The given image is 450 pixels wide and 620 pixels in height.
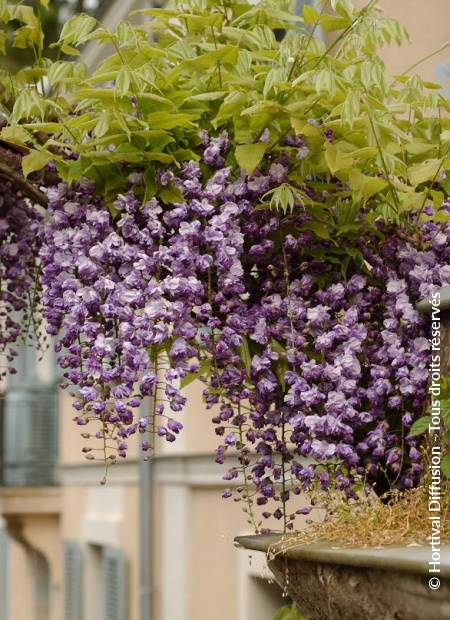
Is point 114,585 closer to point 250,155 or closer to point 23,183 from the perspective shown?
point 23,183

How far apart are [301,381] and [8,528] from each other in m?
10.9

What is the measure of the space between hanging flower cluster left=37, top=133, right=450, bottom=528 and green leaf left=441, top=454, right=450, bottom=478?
23cm

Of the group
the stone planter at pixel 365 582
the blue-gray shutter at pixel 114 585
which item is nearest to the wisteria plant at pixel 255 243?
the stone planter at pixel 365 582

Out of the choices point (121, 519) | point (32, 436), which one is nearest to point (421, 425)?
point (121, 519)

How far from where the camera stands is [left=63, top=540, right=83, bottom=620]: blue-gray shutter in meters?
12.1

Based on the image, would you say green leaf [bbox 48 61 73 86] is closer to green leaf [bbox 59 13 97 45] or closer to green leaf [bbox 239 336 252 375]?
green leaf [bbox 59 13 97 45]

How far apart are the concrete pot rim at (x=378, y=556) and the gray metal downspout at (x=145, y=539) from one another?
688 cm

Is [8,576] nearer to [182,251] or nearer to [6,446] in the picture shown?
[6,446]

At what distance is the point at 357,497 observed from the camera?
10.4 ft

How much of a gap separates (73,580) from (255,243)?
9.48m

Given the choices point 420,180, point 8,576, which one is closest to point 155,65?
point 420,180

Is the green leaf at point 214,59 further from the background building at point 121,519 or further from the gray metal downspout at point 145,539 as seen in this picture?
the gray metal downspout at point 145,539

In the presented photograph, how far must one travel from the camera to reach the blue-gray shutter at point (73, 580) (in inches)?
477

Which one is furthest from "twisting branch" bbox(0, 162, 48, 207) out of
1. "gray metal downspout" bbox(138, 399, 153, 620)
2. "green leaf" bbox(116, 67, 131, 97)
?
"gray metal downspout" bbox(138, 399, 153, 620)
